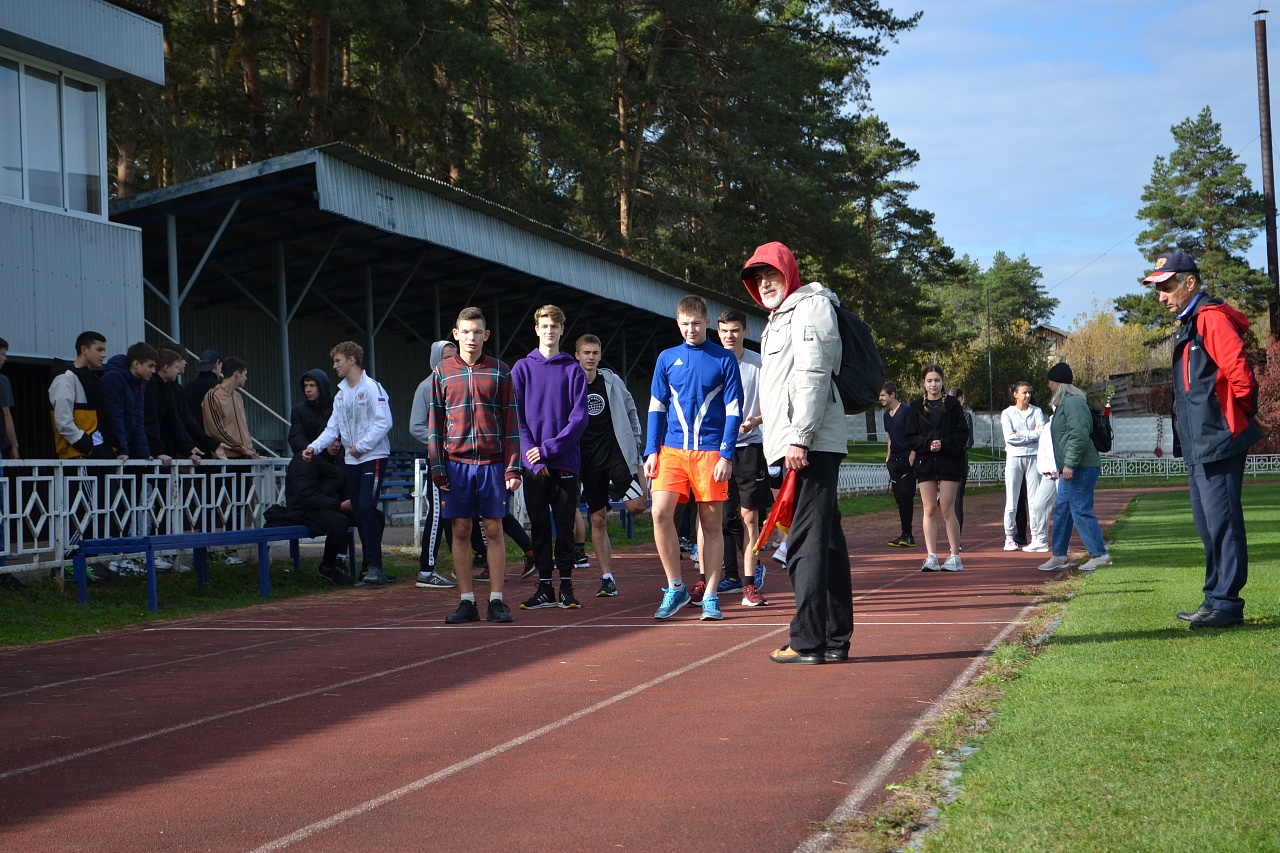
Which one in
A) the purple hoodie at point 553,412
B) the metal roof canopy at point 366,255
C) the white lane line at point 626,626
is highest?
the metal roof canopy at point 366,255

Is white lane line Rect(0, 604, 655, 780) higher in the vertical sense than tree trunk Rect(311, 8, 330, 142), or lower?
lower

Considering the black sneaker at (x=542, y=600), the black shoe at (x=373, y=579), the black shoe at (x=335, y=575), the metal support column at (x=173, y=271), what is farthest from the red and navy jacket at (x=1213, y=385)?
the metal support column at (x=173, y=271)

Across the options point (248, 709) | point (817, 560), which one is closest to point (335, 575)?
point (248, 709)

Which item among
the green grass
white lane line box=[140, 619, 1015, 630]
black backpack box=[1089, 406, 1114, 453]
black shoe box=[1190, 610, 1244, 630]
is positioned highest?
black backpack box=[1089, 406, 1114, 453]

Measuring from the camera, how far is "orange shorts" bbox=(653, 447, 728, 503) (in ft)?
26.4

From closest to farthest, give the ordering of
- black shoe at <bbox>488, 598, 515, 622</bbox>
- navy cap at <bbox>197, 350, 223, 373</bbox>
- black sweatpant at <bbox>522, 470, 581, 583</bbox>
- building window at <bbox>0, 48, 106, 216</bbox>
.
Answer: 1. black shoe at <bbox>488, 598, 515, 622</bbox>
2. black sweatpant at <bbox>522, 470, 581, 583</bbox>
3. navy cap at <bbox>197, 350, 223, 373</bbox>
4. building window at <bbox>0, 48, 106, 216</bbox>

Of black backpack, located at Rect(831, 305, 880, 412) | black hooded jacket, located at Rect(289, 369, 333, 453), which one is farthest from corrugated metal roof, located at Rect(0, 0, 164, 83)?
black backpack, located at Rect(831, 305, 880, 412)

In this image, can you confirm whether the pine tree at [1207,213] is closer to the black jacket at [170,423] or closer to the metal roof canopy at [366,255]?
the metal roof canopy at [366,255]

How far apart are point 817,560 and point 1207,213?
82.4m

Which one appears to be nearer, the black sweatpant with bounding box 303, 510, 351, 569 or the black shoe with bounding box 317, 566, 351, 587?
the black sweatpant with bounding box 303, 510, 351, 569

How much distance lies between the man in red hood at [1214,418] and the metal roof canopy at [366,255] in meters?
12.5

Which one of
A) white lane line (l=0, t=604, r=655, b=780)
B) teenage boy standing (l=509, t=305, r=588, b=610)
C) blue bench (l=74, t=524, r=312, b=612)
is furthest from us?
blue bench (l=74, t=524, r=312, b=612)

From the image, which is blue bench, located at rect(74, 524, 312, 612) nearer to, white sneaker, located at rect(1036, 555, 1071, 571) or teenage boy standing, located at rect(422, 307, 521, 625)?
teenage boy standing, located at rect(422, 307, 521, 625)

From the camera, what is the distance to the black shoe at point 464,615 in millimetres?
8289
